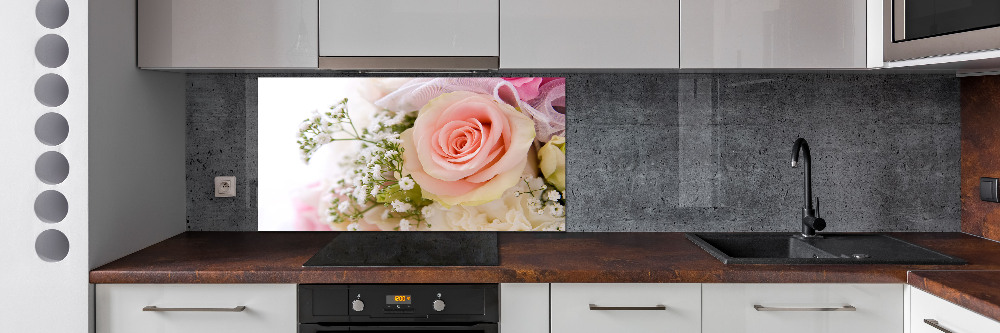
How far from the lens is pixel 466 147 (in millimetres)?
2262

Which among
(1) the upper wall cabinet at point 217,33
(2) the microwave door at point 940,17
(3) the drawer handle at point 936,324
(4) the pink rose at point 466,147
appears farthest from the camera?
(4) the pink rose at point 466,147

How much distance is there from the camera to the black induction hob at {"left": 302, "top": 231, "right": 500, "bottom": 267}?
1794 millimetres

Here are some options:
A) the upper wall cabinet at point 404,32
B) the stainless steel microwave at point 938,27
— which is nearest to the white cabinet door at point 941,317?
the stainless steel microwave at point 938,27

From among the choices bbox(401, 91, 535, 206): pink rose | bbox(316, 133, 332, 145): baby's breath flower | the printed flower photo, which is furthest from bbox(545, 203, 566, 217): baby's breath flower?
bbox(316, 133, 332, 145): baby's breath flower

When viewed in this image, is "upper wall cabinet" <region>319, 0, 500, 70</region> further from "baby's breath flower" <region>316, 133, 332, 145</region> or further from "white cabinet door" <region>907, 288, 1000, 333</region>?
"white cabinet door" <region>907, 288, 1000, 333</region>

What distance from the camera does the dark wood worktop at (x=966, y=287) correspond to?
139cm

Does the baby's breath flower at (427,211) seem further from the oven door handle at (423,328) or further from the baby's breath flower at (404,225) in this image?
the oven door handle at (423,328)

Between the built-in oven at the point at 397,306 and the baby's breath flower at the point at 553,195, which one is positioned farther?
the baby's breath flower at the point at 553,195

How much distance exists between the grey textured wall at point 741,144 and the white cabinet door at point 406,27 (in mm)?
467
